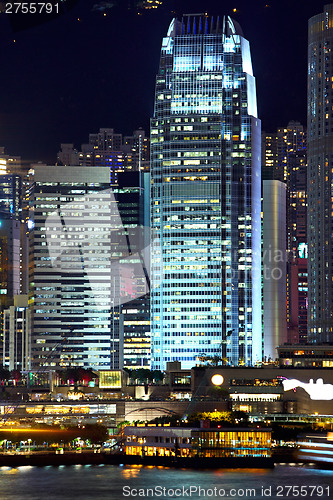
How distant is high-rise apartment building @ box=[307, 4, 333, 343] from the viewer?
134250 mm

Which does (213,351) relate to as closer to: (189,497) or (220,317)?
(220,317)

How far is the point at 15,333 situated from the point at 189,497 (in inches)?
4282

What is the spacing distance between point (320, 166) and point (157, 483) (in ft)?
258

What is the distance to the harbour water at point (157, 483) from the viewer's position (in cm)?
6212

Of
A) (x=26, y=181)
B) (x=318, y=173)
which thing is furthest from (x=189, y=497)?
(x=26, y=181)

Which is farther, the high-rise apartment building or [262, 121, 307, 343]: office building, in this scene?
[262, 121, 307, 343]: office building

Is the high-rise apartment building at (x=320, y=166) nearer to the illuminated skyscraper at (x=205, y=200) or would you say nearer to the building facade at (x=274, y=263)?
the building facade at (x=274, y=263)

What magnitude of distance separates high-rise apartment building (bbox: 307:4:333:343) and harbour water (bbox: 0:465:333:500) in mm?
57870

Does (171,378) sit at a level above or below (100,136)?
below

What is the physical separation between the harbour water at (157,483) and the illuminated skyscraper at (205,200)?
145ft

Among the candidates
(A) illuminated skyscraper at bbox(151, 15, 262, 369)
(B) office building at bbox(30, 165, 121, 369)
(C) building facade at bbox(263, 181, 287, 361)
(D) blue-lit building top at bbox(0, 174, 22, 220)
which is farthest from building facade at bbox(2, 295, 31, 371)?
(A) illuminated skyscraper at bbox(151, 15, 262, 369)

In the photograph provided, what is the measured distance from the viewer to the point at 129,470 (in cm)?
7531

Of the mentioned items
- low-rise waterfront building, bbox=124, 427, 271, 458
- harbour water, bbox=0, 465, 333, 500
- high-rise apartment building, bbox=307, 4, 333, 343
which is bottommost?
harbour water, bbox=0, 465, 333, 500

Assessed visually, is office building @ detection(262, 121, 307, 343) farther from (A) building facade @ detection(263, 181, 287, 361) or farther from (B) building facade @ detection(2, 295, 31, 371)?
(B) building facade @ detection(2, 295, 31, 371)
